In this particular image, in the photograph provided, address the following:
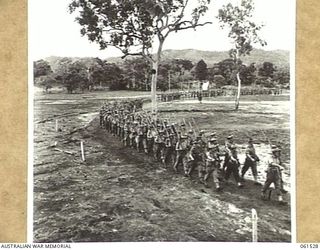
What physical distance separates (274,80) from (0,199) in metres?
0.97

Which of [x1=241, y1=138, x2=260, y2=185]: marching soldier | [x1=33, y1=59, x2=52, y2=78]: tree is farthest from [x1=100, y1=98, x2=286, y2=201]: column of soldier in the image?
[x1=33, y1=59, x2=52, y2=78]: tree

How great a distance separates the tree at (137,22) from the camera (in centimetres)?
179

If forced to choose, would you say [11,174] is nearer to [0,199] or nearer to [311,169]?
[0,199]

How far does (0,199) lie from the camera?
1.75m

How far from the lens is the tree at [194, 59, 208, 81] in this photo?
5.84 ft

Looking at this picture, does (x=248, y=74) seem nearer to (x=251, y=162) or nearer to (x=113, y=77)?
(x=251, y=162)

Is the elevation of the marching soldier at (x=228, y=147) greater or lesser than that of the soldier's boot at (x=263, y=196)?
greater

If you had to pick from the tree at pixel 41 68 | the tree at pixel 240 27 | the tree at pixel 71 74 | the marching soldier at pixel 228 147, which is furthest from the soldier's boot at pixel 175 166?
the tree at pixel 41 68

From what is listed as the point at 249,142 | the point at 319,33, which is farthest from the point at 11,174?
the point at 319,33

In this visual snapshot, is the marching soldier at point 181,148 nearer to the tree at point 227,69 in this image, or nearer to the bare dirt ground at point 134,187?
the bare dirt ground at point 134,187

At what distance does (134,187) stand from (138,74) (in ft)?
1.23

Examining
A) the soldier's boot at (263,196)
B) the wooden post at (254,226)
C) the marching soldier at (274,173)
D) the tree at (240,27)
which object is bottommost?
Answer: the wooden post at (254,226)

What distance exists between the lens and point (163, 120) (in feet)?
6.03

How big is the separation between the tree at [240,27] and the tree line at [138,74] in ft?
0.12
